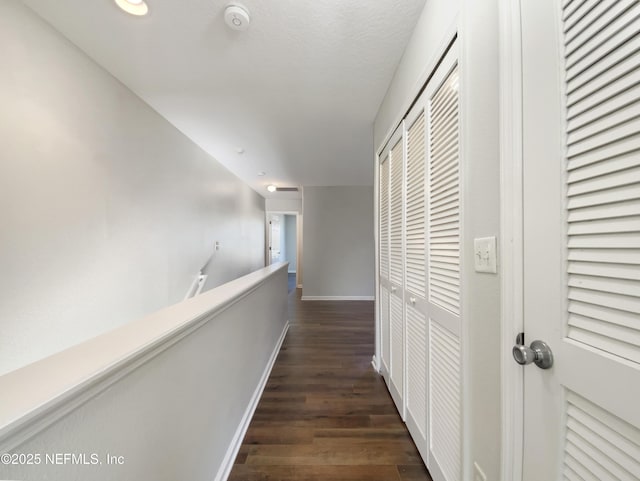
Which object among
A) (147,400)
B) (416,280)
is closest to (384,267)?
(416,280)

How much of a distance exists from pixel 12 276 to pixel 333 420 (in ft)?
6.46

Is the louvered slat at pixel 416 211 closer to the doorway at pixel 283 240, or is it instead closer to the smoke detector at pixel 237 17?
the smoke detector at pixel 237 17

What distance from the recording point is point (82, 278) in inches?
62.6

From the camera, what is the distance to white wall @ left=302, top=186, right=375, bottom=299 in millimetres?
5246

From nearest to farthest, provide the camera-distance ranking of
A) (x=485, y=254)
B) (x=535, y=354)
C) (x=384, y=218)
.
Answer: (x=535, y=354) → (x=485, y=254) → (x=384, y=218)

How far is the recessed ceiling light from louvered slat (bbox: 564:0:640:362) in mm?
1757

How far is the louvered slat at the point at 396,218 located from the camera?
5.50 ft

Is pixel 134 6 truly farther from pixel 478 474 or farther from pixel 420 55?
pixel 478 474

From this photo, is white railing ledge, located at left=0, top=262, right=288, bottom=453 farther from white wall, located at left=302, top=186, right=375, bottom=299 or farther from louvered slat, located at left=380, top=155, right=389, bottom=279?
white wall, located at left=302, top=186, right=375, bottom=299

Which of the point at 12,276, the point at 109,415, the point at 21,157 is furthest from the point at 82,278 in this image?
the point at 109,415

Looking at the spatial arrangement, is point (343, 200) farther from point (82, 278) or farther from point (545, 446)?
point (545, 446)

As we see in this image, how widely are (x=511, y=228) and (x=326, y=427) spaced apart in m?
1.60

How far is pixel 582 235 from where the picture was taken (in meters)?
0.54

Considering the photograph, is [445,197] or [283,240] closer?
[445,197]
